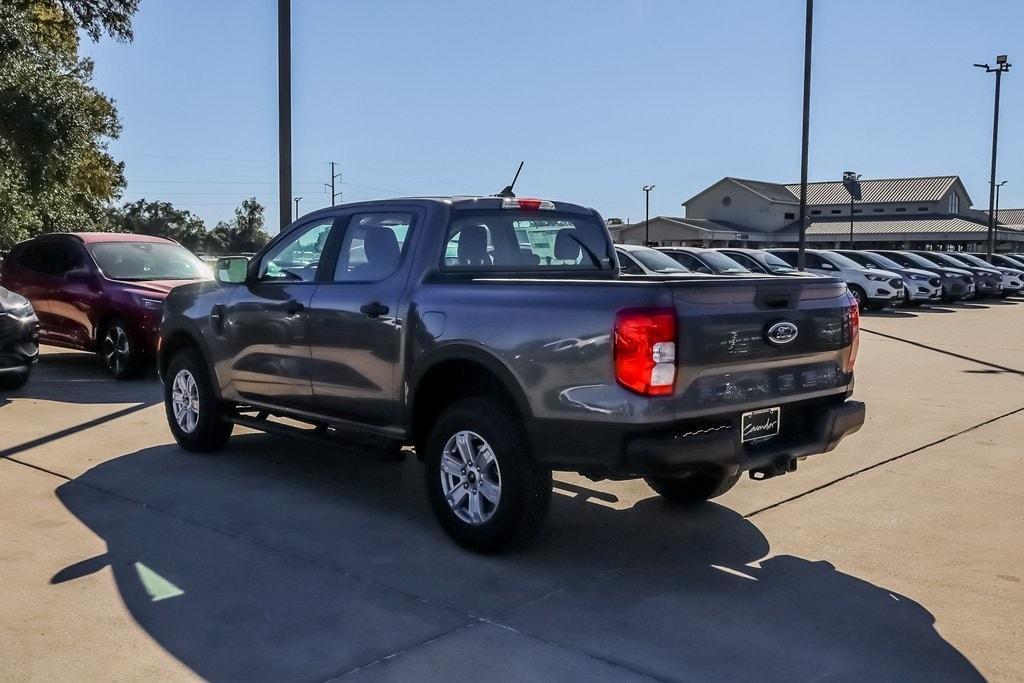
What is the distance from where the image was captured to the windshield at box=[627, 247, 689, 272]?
55.5ft

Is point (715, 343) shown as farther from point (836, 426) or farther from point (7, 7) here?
point (7, 7)

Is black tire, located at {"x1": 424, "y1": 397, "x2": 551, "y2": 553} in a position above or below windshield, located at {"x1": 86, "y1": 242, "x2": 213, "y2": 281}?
below

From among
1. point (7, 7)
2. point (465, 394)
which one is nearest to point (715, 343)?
point (465, 394)

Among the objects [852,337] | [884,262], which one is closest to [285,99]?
[852,337]

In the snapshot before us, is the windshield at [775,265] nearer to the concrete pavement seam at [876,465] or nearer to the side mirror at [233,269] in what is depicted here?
the concrete pavement seam at [876,465]

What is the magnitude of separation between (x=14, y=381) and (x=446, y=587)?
7.29 meters

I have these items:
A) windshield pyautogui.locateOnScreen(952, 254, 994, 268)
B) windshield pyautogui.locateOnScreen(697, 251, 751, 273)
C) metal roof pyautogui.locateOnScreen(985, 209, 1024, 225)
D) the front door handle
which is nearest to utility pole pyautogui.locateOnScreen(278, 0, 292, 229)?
the front door handle

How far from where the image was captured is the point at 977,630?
14.1ft

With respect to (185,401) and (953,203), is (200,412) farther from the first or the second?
(953,203)

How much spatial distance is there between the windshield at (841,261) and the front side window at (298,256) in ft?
70.9

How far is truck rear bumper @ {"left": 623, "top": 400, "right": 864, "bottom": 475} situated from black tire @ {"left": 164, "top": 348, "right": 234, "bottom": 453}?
3.88 metres

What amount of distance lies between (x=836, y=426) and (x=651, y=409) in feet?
4.18

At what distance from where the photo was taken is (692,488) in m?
6.21

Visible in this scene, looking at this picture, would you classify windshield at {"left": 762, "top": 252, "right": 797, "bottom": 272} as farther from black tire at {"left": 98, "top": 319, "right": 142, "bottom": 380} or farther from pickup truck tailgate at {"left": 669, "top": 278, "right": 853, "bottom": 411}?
pickup truck tailgate at {"left": 669, "top": 278, "right": 853, "bottom": 411}
